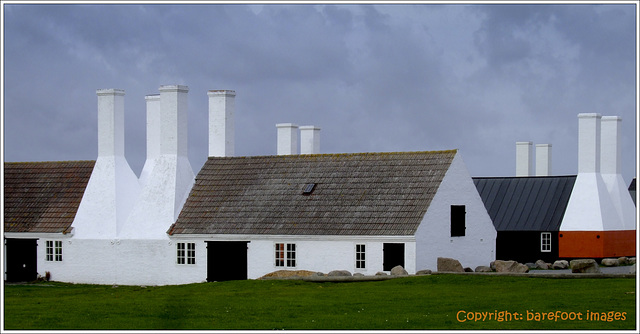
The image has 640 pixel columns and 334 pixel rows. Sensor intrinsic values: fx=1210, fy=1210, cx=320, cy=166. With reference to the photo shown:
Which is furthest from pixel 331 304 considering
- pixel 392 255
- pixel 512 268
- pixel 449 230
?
pixel 449 230

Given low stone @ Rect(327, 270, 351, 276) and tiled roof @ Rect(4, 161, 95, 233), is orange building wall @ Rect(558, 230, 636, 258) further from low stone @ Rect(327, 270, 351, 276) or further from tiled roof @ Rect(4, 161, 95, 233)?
tiled roof @ Rect(4, 161, 95, 233)

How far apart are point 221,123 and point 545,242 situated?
1453 cm

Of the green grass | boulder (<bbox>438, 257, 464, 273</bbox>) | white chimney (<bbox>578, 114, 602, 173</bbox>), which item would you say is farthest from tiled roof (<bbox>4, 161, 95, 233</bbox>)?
white chimney (<bbox>578, 114, 602, 173</bbox>)

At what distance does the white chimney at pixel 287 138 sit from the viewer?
5181 centimetres

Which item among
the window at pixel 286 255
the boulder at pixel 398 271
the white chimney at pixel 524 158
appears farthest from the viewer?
the white chimney at pixel 524 158

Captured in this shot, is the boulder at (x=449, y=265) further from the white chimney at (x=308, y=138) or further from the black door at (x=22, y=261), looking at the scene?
the black door at (x=22, y=261)

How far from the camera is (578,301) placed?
30016 millimetres

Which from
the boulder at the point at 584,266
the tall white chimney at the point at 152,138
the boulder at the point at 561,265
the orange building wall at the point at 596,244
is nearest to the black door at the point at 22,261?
the tall white chimney at the point at 152,138

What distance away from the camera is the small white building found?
4159 centimetres

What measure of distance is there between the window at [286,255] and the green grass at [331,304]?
3704 millimetres

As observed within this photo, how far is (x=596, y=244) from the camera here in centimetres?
4900

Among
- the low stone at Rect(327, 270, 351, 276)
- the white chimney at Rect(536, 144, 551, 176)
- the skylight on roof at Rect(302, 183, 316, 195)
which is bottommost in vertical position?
the low stone at Rect(327, 270, 351, 276)

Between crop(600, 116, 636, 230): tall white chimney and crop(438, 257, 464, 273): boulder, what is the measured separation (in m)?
11.9

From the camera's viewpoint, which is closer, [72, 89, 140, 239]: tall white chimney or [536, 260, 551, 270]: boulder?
[536, 260, 551, 270]: boulder
